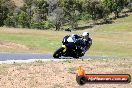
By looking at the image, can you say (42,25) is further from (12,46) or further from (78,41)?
(78,41)

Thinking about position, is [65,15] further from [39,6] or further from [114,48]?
[114,48]

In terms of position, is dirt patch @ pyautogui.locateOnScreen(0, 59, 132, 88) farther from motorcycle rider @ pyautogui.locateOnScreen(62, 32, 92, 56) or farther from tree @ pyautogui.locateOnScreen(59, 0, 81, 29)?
tree @ pyautogui.locateOnScreen(59, 0, 81, 29)

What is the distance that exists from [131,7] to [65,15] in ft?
117

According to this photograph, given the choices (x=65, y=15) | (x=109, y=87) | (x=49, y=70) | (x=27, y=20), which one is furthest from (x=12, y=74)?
(x=65, y=15)

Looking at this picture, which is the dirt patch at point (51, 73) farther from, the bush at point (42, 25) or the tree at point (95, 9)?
the tree at point (95, 9)

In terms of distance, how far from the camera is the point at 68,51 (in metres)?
23.5

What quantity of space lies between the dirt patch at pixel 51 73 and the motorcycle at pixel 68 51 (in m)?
4.17

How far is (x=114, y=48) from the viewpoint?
4634 cm

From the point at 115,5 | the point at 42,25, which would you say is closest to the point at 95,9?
the point at 115,5

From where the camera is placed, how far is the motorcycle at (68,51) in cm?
2331

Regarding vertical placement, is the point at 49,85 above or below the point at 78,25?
above

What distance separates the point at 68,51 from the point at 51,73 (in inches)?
283

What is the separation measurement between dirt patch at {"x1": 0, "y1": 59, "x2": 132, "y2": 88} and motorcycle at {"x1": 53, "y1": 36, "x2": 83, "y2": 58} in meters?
4.17

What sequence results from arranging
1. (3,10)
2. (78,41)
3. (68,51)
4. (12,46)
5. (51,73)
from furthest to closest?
(3,10), (12,46), (68,51), (78,41), (51,73)
